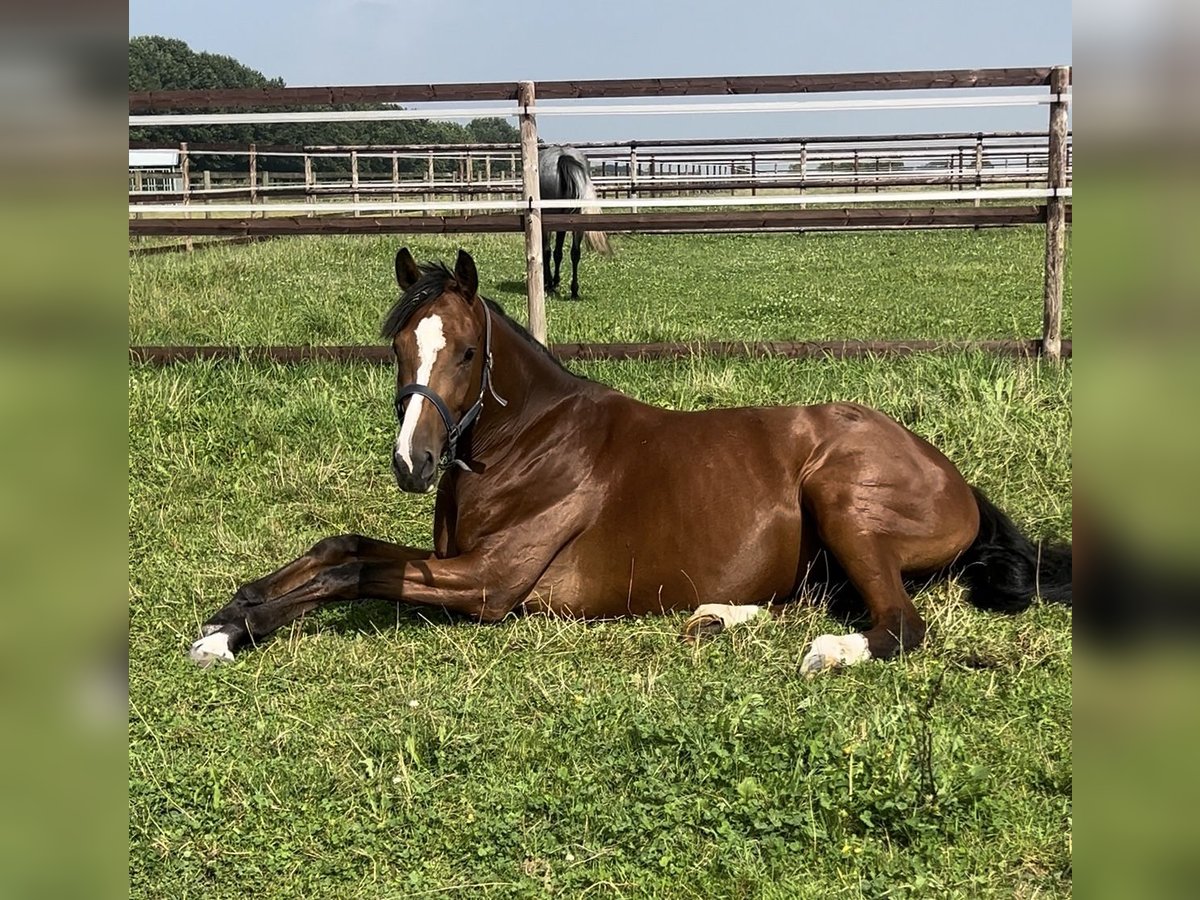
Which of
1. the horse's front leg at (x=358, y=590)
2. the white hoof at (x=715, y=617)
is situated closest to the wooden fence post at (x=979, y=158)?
the white hoof at (x=715, y=617)

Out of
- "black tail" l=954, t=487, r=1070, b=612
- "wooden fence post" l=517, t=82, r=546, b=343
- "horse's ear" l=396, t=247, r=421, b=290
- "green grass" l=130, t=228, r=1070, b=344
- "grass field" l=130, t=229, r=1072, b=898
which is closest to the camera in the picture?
"grass field" l=130, t=229, r=1072, b=898

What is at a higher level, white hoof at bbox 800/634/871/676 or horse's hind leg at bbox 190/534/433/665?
horse's hind leg at bbox 190/534/433/665

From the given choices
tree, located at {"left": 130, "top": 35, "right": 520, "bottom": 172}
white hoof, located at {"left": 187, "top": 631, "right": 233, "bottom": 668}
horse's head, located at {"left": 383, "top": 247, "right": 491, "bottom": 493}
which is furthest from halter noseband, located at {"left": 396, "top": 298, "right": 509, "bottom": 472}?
tree, located at {"left": 130, "top": 35, "right": 520, "bottom": 172}

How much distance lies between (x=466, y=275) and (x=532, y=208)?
351cm

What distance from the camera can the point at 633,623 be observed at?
14.0 feet

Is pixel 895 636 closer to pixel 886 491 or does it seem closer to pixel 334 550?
pixel 886 491

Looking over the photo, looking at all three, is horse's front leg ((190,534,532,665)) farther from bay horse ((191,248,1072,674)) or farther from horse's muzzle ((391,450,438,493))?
Answer: horse's muzzle ((391,450,438,493))

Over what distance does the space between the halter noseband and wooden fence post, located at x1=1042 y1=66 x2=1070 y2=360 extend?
460cm

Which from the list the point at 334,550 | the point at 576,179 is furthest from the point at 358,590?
the point at 576,179

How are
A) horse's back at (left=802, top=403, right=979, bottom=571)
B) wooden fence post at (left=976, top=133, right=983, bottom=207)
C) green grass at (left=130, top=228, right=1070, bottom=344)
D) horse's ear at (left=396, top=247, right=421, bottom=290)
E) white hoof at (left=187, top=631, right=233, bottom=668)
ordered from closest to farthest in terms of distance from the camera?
white hoof at (left=187, top=631, right=233, bottom=668) < horse's ear at (left=396, top=247, right=421, bottom=290) < horse's back at (left=802, top=403, right=979, bottom=571) < green grass at (left=130, top=228, right=1070, bottom=344) < wooden fence post at (left=976, top=133, right=983, bottom=207)

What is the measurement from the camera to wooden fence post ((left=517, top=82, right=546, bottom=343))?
7371mm
